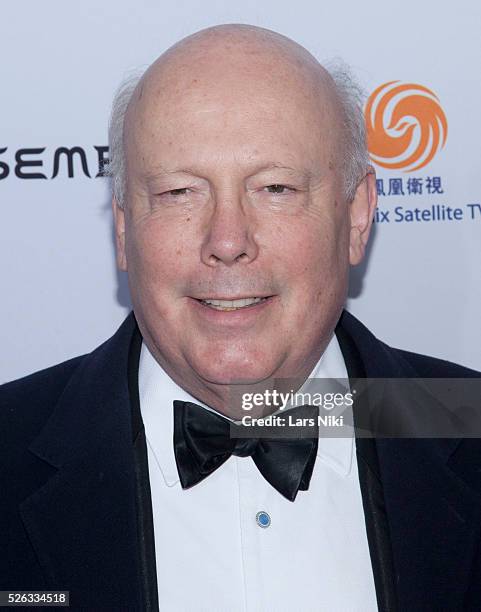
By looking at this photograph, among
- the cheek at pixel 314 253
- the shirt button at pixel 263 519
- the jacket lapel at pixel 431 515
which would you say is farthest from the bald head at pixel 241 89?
the shirt button at pixel 263 519

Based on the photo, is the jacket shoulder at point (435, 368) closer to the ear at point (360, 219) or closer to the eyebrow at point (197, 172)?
the ear at point (360, 219)

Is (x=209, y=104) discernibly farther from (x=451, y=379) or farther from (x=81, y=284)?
(x=451, y=379)

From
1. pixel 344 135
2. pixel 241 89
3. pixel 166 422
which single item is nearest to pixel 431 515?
pixel 166 422

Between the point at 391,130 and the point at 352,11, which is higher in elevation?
the point at 352,11

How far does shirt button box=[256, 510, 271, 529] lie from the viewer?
2014mm

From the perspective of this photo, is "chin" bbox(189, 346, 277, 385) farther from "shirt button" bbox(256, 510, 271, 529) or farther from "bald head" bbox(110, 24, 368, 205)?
"bald head" bbox(110, 24, 368, 205)

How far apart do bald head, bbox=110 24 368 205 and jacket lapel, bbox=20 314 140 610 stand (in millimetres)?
489

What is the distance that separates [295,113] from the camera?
6.69 feet

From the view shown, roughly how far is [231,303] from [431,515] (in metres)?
0.63

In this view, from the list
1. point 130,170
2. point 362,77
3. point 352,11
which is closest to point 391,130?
point 362,77

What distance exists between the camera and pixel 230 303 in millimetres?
1982

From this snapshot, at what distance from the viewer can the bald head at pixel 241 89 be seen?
2029 mm

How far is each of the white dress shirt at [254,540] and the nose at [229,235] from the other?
1.42 feet

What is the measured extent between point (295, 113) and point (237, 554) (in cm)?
94
